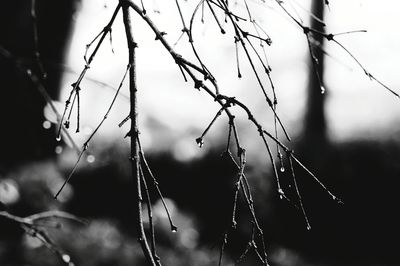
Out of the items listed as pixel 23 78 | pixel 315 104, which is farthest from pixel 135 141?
pixel 315 104

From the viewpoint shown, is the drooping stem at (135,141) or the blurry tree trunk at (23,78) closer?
the drooping stem at (135,141)

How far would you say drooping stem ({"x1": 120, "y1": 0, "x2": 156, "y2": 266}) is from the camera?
1.21 m

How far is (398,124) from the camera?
28.2 feet

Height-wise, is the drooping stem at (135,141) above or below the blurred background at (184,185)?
below

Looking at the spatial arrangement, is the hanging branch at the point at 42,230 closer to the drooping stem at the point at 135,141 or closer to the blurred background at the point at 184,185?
the drooping stem at the point at 135,141

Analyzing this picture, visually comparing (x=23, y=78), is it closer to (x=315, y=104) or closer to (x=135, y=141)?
(x=135, y=141)

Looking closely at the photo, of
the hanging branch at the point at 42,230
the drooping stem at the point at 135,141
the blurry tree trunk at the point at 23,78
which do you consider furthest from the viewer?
the blurry tree trunk at the point at 23,78

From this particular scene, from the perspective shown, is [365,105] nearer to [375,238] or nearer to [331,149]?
[331,149]

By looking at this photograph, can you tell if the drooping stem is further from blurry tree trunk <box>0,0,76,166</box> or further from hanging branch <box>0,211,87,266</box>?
blurry tree trunk <box>0,0,76,166</box>

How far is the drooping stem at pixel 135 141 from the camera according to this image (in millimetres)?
1209

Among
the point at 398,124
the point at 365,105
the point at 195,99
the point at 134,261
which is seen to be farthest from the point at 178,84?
the point at 134,261

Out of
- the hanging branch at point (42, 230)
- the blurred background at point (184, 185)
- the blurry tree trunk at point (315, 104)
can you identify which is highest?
the blurry tree trunk at point (315, 104)

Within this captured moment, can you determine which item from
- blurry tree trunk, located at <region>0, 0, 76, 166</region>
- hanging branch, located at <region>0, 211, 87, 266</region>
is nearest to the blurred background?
blurry tree trunk, located at <region>0, 0, 76, 166</region>

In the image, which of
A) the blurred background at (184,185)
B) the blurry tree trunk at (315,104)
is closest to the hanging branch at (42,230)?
the blurred background at (184,185)
